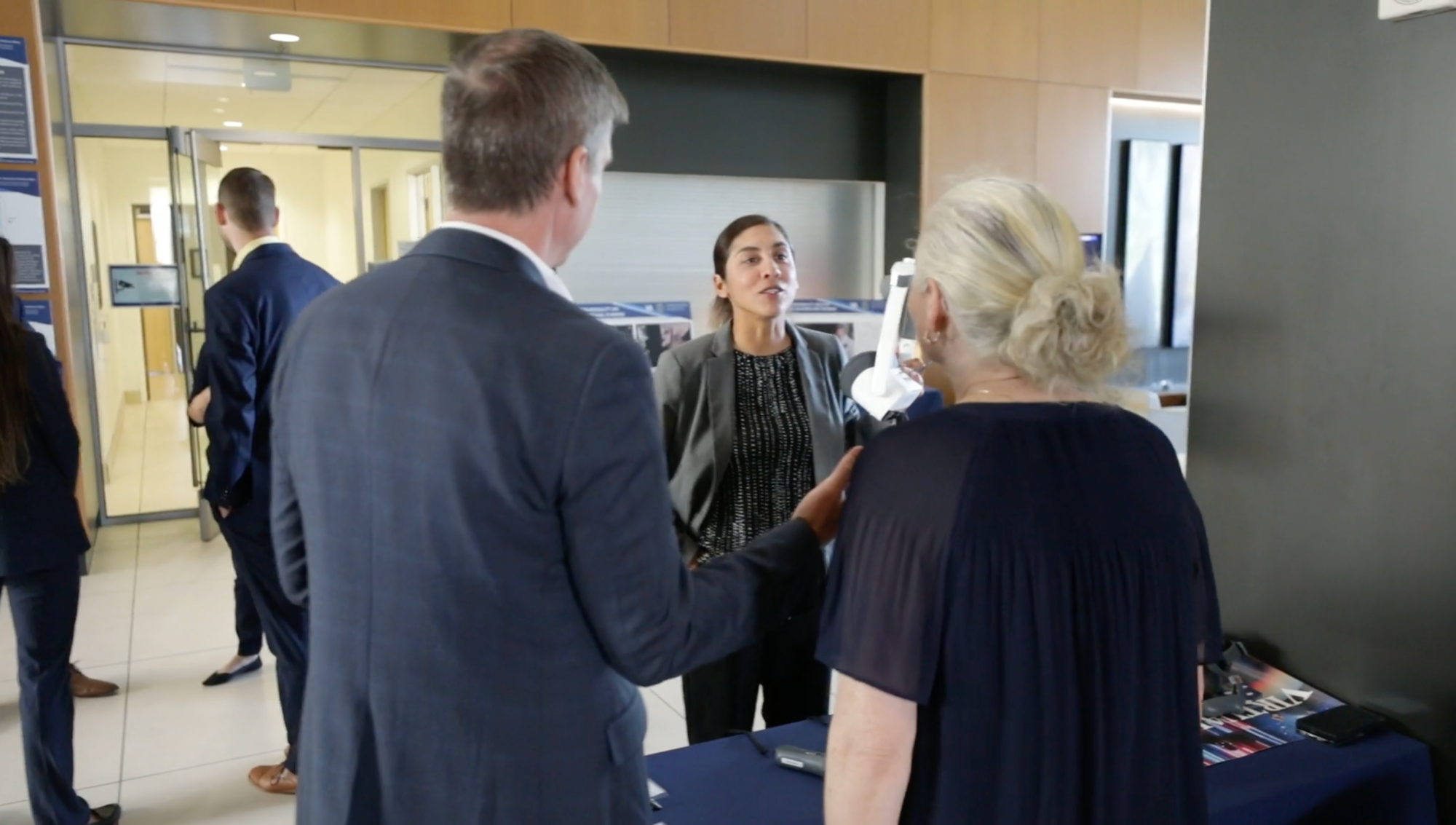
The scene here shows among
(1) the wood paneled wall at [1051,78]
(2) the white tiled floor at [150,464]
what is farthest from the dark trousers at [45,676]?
(1) the wood paneled wall at [1051,78]

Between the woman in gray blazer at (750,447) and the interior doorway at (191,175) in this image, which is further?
the interior doorway at (191,175)

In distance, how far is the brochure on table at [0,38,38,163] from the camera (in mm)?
4500

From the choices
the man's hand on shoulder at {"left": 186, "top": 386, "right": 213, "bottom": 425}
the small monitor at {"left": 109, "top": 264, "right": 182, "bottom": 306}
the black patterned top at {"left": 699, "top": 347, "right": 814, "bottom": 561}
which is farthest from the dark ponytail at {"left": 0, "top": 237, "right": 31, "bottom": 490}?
the small monitor at {"left": 109, "top": 264, "right": 182, "bottom": 306}

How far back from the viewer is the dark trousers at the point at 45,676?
8.14 feet

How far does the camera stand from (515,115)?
103 cm

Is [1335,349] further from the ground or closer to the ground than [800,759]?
further from the ground

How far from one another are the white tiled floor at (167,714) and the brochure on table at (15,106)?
1.96 m

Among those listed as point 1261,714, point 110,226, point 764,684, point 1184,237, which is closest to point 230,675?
point 764,684

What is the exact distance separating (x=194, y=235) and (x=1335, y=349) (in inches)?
225

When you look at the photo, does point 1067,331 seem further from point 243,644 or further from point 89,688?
point 89,688

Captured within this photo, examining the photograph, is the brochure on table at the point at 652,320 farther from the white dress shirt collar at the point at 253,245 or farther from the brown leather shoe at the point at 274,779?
the brown leather shoe at the point at 274,779

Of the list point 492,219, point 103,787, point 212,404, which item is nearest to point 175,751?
point 103,787

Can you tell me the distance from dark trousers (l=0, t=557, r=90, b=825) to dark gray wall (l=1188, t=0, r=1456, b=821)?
8.64ft

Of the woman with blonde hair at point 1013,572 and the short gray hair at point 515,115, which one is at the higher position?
the short gray hair at point 515,115
